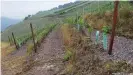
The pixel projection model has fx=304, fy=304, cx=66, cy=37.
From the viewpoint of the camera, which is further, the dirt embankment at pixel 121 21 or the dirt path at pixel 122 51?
the dirt embankment at pixel 121 21

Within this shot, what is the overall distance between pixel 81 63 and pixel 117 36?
230 inches

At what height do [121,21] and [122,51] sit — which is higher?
[121,21]

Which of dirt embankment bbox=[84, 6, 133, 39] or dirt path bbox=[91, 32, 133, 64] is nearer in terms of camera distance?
dirt path bbox=[91, 32, 133, 64]

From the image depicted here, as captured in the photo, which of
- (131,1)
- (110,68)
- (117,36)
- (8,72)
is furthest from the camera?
(131,1)

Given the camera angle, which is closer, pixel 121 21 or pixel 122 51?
pixel 122 51

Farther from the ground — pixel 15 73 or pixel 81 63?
pixel 81 63

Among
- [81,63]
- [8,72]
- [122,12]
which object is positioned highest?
[122,12]

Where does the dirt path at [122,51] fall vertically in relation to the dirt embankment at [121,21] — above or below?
below

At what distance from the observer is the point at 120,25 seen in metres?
20.8

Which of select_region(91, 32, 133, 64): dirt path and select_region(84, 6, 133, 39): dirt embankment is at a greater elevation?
select_region(84, 6, 133, 39): dirt embankment

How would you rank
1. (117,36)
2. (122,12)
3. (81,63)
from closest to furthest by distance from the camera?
(81,63), (117,36), (122,12)

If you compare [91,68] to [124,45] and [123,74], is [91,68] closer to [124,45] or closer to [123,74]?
[123,74]

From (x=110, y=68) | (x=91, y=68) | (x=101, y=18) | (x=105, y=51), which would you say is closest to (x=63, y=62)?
(x=105, y=51)

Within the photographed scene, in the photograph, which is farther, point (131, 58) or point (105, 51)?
point (105, 51)
